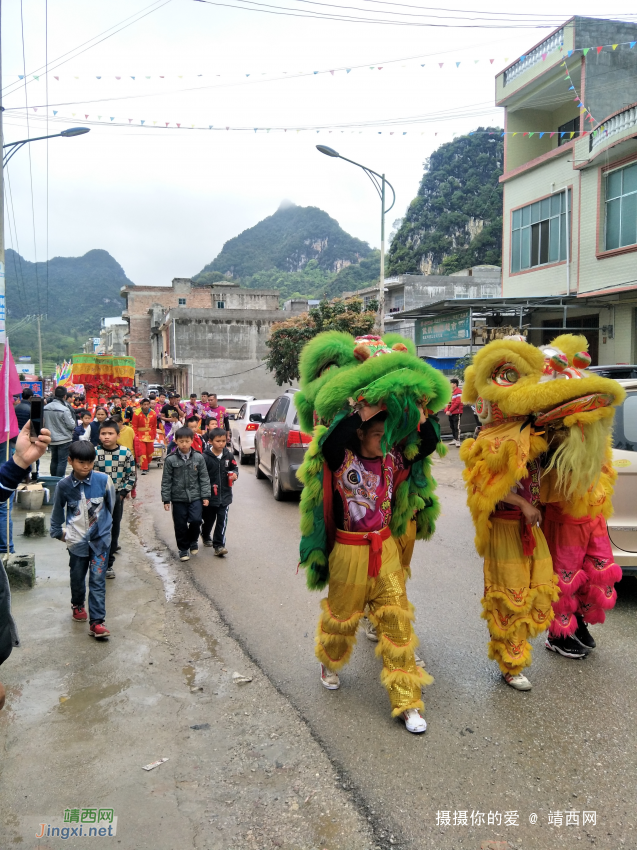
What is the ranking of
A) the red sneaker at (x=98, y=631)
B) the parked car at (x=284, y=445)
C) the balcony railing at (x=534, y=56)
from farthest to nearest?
the balcony railing at (x=534, y=56)
the parked car at (x=284, y=445)
the red sneaker at (x=98, y=631)

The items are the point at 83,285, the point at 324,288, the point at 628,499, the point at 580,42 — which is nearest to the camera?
the point at 628,499

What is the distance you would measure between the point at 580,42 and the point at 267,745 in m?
19.9

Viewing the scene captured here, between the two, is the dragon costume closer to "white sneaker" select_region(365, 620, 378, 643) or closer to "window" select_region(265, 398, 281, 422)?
"white sneaker" select_region(365, 620, 378, 643)

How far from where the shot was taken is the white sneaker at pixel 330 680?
387 cm

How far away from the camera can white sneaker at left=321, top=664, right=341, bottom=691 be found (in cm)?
387

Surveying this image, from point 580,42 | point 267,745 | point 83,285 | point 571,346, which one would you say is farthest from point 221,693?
point 83,285

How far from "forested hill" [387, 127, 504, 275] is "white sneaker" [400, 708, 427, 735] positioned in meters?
56.3

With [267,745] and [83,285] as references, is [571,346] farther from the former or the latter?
[83,285]

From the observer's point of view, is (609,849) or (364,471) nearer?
(609,849)

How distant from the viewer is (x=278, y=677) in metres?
4.08

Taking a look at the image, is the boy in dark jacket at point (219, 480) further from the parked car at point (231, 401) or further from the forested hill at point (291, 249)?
the forested hill at point (291, 249)

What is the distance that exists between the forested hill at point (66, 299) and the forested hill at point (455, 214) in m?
28.1

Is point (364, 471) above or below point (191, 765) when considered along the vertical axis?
above

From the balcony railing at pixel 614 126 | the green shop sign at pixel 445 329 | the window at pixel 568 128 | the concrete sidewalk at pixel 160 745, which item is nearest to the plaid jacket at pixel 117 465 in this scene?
the concrete sidewalk at pixel 160 745
